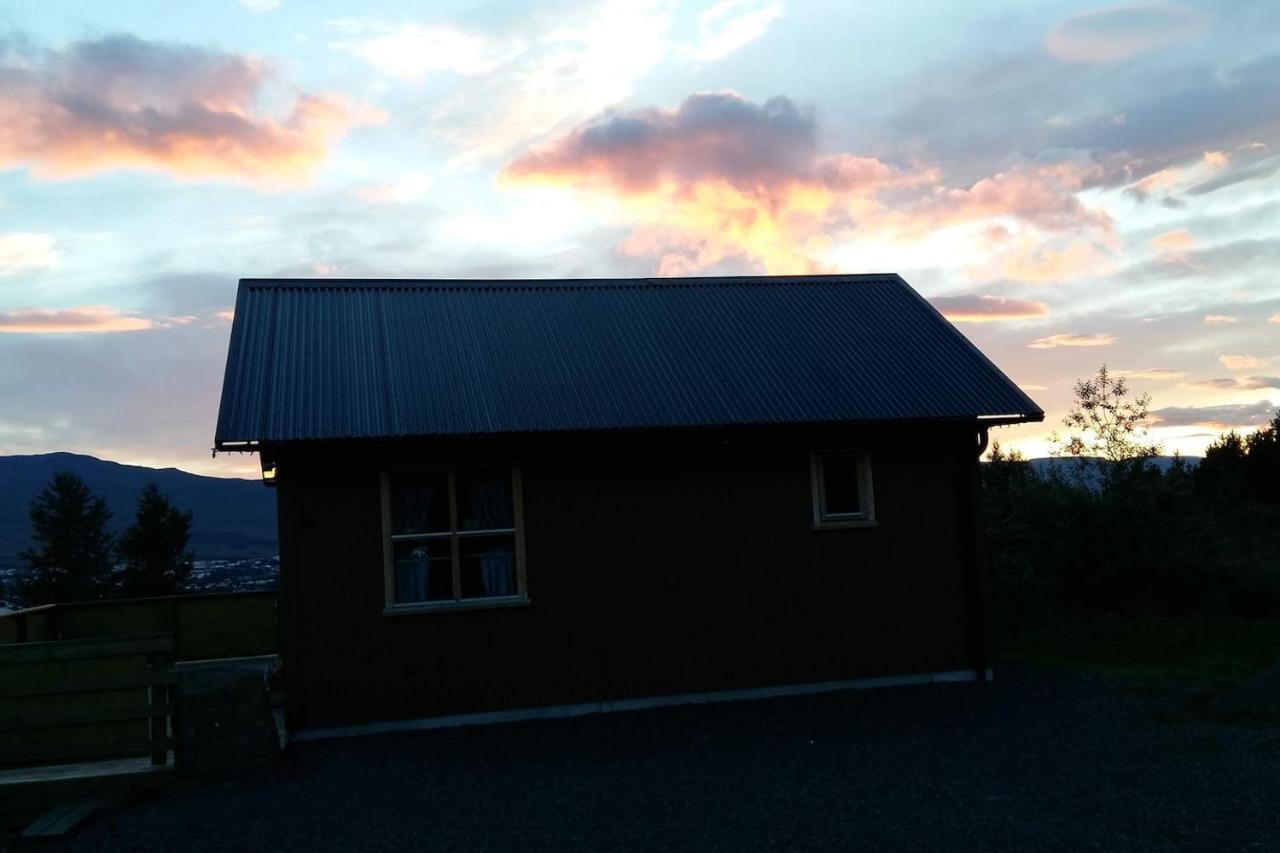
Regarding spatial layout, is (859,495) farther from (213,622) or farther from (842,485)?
(213,622)

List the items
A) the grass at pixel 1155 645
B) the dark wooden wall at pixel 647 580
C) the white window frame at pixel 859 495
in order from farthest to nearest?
the grass at pixel 1155 645 < the white window frame at pixel 859 495 < the dark wooden wall at pixel 647 580

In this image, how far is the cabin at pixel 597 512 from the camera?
1228 cm

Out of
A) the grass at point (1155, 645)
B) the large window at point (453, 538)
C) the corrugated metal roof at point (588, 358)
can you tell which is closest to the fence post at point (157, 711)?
the corrugated metal roof at point (588, 358)

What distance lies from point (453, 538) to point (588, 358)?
2.95 metres

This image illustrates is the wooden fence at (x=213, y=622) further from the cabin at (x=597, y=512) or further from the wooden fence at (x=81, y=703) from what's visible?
the wooden fence at (x=81, y=703)

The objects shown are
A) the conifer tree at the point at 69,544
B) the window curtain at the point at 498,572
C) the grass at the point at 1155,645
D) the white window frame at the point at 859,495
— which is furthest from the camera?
the conifer tree at the point at 69,544

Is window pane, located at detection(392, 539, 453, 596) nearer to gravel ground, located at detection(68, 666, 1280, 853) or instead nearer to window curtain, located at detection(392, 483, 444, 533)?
window curtain, located at detection(392, 483, 444, 533)

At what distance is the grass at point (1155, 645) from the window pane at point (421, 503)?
812 centimetres

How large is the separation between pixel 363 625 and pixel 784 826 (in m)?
5.77

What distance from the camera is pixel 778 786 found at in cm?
913

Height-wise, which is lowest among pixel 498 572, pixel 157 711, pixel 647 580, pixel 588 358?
pixel 157 711

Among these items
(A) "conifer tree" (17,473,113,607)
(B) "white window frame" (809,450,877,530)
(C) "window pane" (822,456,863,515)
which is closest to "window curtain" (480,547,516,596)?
(B) "white window frame" (809,450,877,530)

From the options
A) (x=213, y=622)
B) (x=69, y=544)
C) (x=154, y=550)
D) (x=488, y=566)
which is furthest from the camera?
(x=69, y=544)

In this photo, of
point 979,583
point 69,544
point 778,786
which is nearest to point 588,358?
point 979,583
